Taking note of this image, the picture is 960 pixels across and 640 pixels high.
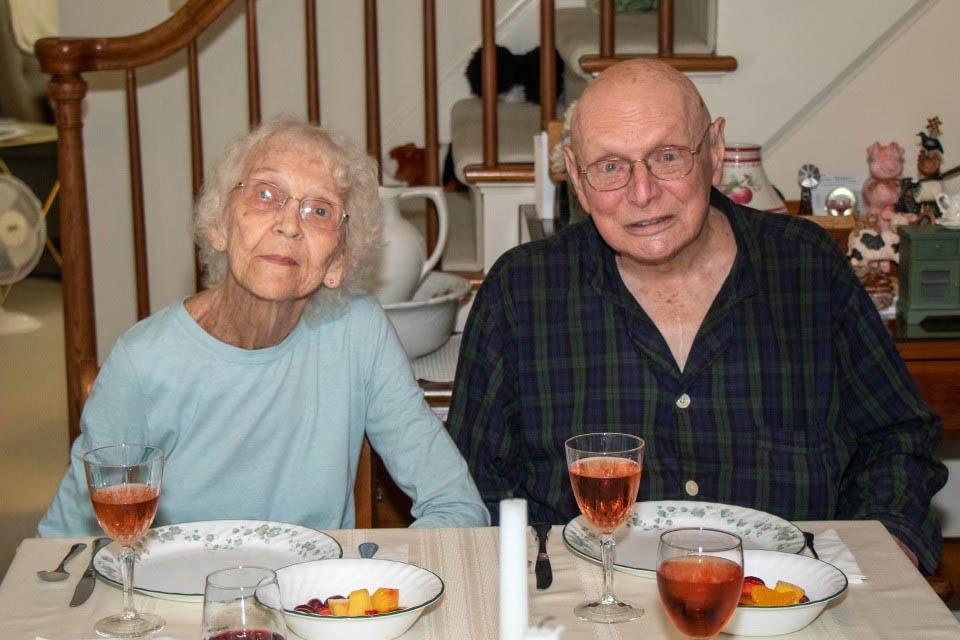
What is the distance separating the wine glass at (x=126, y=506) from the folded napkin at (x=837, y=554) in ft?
2.34

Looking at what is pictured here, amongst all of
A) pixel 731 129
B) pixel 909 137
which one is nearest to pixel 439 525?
pixel 731 129

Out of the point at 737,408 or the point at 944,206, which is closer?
the point at 737,408

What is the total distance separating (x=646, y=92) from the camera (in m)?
1.76

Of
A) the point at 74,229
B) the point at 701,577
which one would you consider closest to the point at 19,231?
the point at 74,229

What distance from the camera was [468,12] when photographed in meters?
4.36

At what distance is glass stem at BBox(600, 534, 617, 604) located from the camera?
1225 mm

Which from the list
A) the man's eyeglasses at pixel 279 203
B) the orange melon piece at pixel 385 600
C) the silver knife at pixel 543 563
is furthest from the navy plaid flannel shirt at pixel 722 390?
the orange melon piece at pixel 385 600

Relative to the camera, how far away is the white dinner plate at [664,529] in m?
1.35

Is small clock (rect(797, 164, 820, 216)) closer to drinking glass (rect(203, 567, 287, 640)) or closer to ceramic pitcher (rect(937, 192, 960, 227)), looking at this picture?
ceramic pitcher (rect(937, 192, 960, 227))

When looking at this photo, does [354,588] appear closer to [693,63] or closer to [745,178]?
[745,178]

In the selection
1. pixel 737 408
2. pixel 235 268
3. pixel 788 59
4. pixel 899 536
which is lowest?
pixel 899 536

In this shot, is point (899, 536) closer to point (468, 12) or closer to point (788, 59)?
point (788, 59)

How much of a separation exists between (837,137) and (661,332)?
1.37 meters

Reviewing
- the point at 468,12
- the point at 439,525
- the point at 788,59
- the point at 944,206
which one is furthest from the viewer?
the point at 468,12
